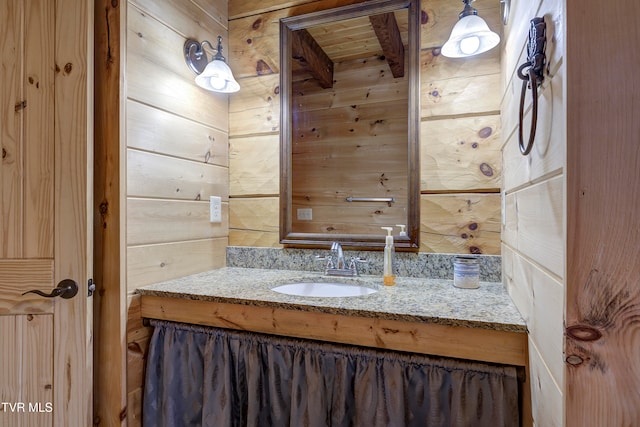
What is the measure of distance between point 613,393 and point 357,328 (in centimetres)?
58

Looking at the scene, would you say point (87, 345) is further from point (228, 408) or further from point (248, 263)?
point (248, 263)

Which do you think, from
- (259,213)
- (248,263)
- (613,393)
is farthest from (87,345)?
(613,393)

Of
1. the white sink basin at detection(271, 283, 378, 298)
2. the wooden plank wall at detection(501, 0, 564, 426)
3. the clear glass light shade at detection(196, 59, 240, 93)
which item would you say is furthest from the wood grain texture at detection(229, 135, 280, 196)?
the wooden plank wall at detection(501, 0, 564, 426)

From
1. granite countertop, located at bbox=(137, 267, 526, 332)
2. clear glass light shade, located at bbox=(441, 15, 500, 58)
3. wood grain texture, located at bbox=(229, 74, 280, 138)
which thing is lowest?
granite countertop, located at bbox=(137, 267, 526, 332)

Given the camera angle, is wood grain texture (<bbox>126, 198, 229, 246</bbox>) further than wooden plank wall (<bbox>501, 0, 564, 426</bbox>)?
Yes

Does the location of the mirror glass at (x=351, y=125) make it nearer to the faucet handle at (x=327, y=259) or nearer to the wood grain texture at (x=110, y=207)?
the faucet handle at (x=327, y=259)

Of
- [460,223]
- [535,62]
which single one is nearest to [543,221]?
[535,62]

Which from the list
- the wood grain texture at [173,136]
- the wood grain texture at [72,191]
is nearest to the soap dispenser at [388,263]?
the wood grain texture at [173,136]

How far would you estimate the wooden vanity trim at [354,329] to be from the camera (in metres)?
0.85

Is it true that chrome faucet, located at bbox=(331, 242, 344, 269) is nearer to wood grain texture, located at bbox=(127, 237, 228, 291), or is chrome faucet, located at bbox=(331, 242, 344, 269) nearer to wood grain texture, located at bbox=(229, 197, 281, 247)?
wood grain texture, located at bbox=(229, 197, 281, 247)

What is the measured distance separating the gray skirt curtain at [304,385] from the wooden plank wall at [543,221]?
0.53 ft

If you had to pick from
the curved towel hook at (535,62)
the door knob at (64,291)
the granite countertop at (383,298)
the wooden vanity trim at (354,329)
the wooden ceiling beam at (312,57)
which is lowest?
the wooden vanity trim at (354,329)

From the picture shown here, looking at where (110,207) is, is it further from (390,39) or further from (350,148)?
(390,39)

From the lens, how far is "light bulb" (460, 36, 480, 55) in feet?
4.01
